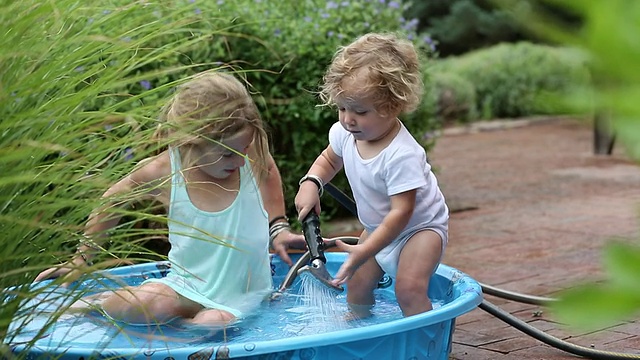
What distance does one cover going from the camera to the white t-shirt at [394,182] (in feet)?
9.22

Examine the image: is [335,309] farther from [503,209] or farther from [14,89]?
[503,209]

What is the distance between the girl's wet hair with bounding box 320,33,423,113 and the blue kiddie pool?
2.02 feet

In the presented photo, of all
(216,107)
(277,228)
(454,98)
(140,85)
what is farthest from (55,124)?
(454,98)

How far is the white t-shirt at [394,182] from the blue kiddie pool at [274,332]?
0.25 meters

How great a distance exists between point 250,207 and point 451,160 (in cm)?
665

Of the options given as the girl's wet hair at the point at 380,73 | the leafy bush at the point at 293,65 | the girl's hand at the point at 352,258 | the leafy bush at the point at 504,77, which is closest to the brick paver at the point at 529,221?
the girl's hand at the point at 352,258

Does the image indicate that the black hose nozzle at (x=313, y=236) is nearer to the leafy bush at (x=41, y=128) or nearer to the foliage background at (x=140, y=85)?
the foliage background at (x=140, y=85)

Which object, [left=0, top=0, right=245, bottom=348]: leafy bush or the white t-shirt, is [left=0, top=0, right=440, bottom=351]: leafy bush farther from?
the white t-shirt

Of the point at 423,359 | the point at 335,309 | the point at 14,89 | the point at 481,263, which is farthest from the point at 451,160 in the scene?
the point at 14,89

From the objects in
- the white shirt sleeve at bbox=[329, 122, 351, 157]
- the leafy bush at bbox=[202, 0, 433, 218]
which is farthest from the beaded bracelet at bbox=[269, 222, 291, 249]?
the leafy bush at bbox=[202, 0, 433, 218]

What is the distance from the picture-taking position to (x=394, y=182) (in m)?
2.80

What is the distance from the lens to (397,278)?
9.25 feet

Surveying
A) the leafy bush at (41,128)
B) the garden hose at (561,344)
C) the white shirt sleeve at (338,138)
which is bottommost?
the garden hose at (561,344)

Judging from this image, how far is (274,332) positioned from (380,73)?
2.87 feet
